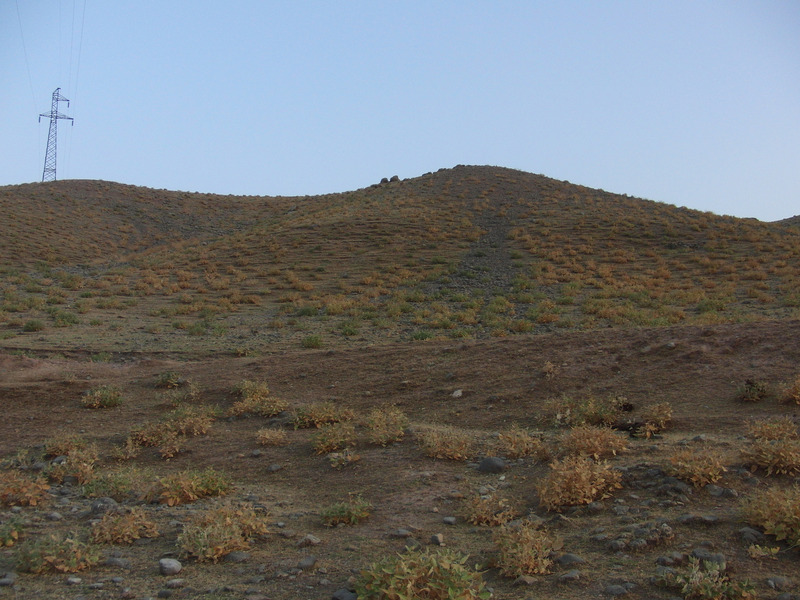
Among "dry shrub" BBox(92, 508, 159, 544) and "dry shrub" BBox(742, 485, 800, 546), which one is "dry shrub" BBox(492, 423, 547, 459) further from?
"dry shrub" BBox(92, 508, 159, 544)

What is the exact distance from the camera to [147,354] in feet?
47.3

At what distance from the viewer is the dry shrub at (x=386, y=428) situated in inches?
285

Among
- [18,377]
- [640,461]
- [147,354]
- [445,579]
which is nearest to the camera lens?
[445,579]

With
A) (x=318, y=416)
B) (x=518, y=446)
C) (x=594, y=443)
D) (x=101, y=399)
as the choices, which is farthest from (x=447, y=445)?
(x=101, y=399)

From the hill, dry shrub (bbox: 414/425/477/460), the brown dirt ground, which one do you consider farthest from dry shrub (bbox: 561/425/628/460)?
the hill

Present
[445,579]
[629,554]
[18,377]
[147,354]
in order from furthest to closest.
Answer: [147,354]
[18,377]
[629,554]
[445,579]

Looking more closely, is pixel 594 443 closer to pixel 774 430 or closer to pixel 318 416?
pixel 774 430

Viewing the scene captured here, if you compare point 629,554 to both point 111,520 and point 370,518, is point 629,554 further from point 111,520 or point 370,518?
point 111,520

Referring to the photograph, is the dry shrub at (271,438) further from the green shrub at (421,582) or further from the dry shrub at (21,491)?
the green shrub at (421,582)

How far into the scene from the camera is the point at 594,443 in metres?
6.01

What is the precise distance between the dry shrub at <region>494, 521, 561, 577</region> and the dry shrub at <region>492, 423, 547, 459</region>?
77.8 inches

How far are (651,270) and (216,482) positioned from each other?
23.8 metres

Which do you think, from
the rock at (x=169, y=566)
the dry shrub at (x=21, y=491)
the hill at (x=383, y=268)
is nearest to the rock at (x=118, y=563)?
the rock at (x=169, y=566)

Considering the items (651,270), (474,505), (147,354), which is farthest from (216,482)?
(651,270)
